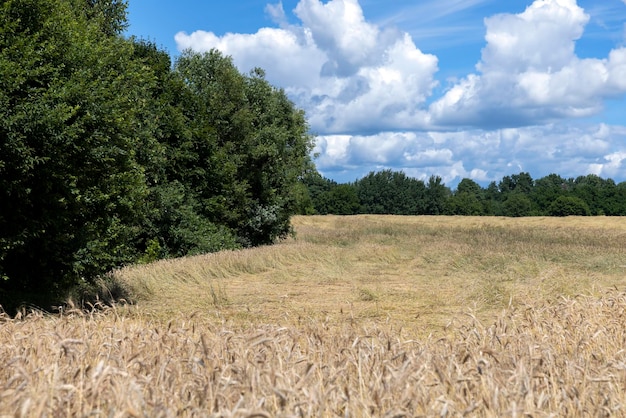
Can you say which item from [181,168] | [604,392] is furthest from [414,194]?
[604,392]

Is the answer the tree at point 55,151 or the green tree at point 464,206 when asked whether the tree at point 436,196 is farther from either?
the tree at point 55,151

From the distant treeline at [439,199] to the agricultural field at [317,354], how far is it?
338 feet

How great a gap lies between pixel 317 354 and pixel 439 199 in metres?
138

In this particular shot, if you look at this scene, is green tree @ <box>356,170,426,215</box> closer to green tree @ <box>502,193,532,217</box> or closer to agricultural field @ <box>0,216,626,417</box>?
green tree @ <box>502,193,532,217</box>

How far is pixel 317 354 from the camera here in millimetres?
5574

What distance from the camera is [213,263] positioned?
75.9 ft

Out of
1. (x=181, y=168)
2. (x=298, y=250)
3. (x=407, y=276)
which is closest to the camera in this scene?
(x=407, y=276)

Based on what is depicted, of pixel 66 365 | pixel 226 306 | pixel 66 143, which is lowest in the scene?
pixel 226 306

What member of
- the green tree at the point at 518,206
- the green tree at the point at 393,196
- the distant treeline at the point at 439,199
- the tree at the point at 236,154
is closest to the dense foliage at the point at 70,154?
the tree at the point at 236,154

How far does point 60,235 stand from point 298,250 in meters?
15.6

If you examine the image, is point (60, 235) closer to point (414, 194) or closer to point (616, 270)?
point (616, 270)

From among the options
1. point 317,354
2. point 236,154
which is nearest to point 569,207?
point 236,154

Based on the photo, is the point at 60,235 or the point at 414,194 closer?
the point at 60,235

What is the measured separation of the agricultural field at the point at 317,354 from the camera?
3643mm
